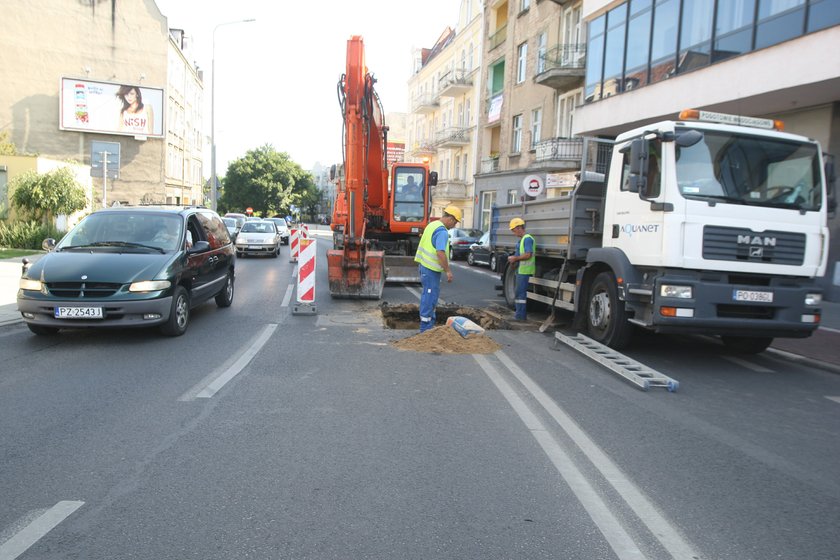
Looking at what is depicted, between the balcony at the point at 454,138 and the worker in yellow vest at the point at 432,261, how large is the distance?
32913 millimetres

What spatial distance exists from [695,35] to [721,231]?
1112 centimetres

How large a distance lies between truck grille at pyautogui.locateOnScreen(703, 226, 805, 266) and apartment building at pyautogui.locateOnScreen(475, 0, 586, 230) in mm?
14845

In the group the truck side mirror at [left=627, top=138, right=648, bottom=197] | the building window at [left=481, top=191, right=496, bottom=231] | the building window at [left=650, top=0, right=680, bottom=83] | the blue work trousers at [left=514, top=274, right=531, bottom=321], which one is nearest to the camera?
the truck side mirror at [left=627, top=138, right=648, bottom=197]

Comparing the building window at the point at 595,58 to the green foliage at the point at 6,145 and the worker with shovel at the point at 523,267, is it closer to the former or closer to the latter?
the worker with shovel at the point at 523,267

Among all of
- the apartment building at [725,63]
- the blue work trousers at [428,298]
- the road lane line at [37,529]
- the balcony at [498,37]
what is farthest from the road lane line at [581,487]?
the balcony at [498,37]

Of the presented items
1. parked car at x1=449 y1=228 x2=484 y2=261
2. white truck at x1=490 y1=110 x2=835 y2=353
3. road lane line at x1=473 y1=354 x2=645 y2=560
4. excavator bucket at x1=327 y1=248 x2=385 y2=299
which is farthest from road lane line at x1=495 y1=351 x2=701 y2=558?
parked car at x1=449 y1=228 x2=484 y2=261

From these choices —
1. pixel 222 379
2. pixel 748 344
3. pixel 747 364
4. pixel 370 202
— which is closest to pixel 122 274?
pixel 222 379

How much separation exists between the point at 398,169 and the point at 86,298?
9631 mm

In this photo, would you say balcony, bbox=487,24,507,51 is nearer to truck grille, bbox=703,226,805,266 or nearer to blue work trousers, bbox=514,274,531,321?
blue work trousers, bbox=514,274,531,321

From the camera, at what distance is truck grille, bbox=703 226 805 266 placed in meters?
7.23

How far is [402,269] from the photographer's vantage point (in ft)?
51.8

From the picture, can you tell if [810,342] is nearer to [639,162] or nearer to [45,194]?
[639,162]

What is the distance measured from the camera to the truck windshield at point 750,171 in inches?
290

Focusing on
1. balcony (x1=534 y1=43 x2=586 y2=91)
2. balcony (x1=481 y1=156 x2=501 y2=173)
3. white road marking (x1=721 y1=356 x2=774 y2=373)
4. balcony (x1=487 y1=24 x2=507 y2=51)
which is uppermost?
balcony (x1=487 y1=24 x2=507 y2=51)
